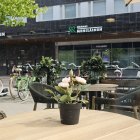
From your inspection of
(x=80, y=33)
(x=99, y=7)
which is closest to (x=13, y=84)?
(x=80, y=33)

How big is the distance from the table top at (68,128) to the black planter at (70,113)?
0.05 metres

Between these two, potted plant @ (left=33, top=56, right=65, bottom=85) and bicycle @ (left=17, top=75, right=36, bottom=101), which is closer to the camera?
potted plant @ (left=33, top=56, right=65, bottom=85)

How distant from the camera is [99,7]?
104 ft

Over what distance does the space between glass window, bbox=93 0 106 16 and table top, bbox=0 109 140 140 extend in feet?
92.3

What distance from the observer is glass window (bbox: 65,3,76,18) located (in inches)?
1298

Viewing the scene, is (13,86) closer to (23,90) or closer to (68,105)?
(23,90)

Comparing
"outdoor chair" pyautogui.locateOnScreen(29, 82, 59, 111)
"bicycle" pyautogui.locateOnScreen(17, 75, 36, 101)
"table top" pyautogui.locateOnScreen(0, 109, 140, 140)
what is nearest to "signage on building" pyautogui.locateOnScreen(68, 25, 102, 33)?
"bicycle" pyautogui.locateOnScreen(17, 75, 36, 101)

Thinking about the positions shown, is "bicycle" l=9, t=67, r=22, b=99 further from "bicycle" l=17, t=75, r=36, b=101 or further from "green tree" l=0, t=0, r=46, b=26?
"green tree" l=0, t=0, r=46, b=26

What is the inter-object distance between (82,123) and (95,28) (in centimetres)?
2806

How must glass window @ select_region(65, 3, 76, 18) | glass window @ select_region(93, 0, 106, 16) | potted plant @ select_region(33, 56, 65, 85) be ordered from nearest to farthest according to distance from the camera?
potted plant @ select_region(33, 56, 65, 85), glass window @ select_region(93, 0, 106, 16), glass window @ select_region(65, 3, 76, 18)

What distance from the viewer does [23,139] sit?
2834mm

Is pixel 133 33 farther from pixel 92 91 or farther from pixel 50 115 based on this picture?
pixel 50 115

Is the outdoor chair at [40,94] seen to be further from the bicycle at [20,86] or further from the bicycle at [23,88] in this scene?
the bicycle at [23,88]

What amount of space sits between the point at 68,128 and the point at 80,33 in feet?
93.5
